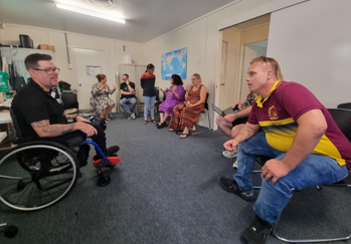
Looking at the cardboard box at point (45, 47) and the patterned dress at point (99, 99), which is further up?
the cardboard box at point (45, 47)

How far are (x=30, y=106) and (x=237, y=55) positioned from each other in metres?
4.71

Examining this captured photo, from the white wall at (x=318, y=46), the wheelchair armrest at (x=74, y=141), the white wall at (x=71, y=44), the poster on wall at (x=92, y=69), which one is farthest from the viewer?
the poster on wall at (x=92, y=69)

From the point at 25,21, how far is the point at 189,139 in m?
4.72

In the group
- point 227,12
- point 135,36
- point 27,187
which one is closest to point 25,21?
point 135,36

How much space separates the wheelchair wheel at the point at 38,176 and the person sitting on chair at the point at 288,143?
1.35m

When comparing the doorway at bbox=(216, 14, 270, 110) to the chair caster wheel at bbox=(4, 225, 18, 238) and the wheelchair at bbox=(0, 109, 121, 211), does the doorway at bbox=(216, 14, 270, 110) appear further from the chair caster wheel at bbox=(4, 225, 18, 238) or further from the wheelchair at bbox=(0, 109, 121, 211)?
the chair caster wheel at bbox=(4, 225, 18, 238)

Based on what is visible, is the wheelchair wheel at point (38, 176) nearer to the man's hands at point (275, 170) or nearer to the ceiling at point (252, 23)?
the man's hands at point (275, 170)

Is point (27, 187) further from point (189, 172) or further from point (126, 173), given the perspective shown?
point (189, 172)

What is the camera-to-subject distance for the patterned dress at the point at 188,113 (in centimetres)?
308

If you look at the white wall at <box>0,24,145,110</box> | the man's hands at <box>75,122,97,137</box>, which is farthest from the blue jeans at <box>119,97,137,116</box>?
the man's hands at <box>75,122,97,137</box>

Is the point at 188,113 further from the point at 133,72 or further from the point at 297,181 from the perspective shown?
the point at 133,72

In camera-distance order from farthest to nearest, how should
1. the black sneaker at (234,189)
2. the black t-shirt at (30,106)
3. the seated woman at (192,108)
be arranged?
the seated woman at (192,108), the black sneaker at (234,189), the black t-shirt at (30,106)

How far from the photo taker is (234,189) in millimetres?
1465

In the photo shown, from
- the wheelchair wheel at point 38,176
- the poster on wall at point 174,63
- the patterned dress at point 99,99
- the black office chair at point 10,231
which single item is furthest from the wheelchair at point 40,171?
the poster on wall at point 174,63
